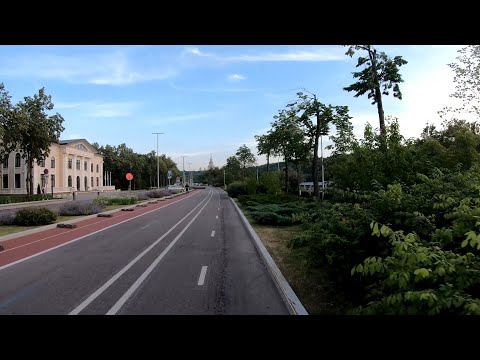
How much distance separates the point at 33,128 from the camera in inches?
1665

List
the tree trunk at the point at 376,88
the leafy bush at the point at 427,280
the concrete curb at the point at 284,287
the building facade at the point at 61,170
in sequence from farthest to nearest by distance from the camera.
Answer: the building facade at the point at 61,170 → the tree trunk at the point at 376,88 → the concrete curb at the point at 284,287 → the leafy bush at the point at 427,280

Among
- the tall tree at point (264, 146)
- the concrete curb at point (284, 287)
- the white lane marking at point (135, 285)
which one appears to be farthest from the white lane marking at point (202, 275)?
the tall tree at point (264, 146)

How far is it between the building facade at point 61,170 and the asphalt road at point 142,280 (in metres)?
51.7

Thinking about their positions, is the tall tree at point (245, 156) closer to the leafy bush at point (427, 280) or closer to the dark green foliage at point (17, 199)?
the dark green foliage at point (17, 199)

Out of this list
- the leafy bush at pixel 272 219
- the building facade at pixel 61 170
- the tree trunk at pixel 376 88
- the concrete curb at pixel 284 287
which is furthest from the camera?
the building facade at pixel 61 170

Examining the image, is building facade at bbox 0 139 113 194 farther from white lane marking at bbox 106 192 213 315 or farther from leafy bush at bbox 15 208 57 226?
white lane marking at bbox 106 192 213 315

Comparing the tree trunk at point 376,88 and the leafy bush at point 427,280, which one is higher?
the tree trunk at point 376,88

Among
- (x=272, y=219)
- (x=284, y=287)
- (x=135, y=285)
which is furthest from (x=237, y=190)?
(x=284, y=287)

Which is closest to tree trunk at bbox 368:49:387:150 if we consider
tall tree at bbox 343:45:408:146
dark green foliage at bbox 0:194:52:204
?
tall tree at bbox 343:45:408:146

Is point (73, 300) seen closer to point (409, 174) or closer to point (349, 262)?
point (349, 262)

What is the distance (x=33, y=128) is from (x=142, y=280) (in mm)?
40196

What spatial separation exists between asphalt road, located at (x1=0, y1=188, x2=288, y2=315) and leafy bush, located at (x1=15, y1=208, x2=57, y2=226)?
21.3 ft

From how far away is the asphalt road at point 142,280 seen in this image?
21.8 feet
